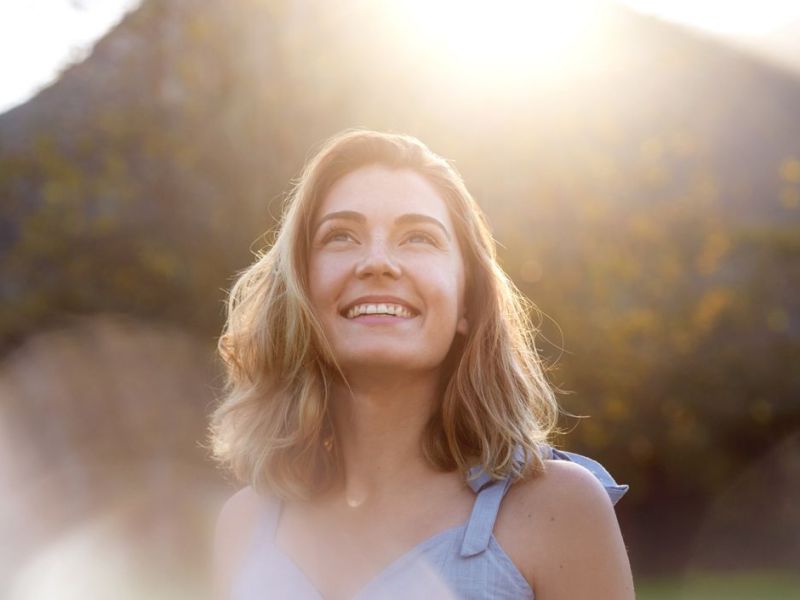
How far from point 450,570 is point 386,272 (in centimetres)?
59

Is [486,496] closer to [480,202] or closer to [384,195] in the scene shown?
[384,195]

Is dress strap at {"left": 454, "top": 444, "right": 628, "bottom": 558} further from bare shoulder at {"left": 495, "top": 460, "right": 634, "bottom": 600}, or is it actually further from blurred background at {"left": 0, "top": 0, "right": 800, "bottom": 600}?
blurred background at {"left": 0, "top": 0, "right": 800, "bottom": 600}

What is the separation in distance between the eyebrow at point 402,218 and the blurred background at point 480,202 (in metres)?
5.17

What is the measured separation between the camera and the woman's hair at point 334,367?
221 cm

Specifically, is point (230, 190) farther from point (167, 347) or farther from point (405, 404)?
point (405, 404)

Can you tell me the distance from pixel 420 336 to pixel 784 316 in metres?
6.93

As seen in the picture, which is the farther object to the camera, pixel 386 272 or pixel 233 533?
pixel 233 533

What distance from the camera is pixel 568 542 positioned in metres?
1.95

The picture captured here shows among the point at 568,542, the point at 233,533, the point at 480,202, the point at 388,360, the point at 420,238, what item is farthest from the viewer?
the point at 480,202

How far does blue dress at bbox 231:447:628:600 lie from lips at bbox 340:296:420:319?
1.14 feet

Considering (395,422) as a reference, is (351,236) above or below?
above

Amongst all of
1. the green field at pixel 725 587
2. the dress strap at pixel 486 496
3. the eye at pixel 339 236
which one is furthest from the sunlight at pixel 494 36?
the dress strap at pixel 486 496

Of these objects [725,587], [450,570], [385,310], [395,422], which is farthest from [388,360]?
[725,587]

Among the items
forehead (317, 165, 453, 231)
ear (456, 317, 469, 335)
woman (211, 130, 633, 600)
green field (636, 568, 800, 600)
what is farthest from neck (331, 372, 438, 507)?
green field (636, 568, 800, 600)
